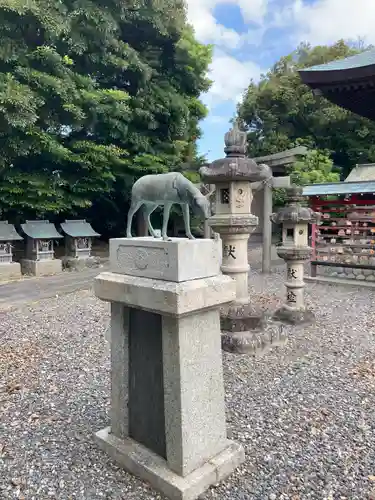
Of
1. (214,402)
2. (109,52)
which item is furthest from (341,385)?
(109,52)

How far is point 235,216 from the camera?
498cm

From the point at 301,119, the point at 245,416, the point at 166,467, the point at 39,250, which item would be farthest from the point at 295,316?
the point at 301,119

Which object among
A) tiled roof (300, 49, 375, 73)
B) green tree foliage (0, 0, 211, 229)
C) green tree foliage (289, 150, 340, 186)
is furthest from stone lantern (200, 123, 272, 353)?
green tree foliage (289, 150, 340, 186)

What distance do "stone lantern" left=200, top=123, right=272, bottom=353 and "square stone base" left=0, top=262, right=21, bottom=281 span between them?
6.09 meters

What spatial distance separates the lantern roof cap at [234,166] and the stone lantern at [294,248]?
2.73ft

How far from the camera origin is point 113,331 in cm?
260

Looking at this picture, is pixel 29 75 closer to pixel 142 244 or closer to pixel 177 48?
pixel 177 48

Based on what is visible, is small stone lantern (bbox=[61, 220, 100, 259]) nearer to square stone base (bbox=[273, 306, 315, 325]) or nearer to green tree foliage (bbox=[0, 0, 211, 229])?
green tree foliage (bbox=[0, 0, 211, 229])

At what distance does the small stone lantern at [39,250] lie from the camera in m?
9.70

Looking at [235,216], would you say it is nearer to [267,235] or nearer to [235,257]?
[235,257]

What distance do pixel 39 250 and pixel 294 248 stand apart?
680 cm

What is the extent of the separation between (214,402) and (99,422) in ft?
3.69

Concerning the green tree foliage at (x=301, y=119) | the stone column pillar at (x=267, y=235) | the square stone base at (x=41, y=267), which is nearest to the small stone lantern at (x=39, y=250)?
the square stone base at (x=41, y=267)

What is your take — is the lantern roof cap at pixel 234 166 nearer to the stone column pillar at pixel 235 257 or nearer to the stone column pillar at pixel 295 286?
the stone column pillar at pixel 235 257
